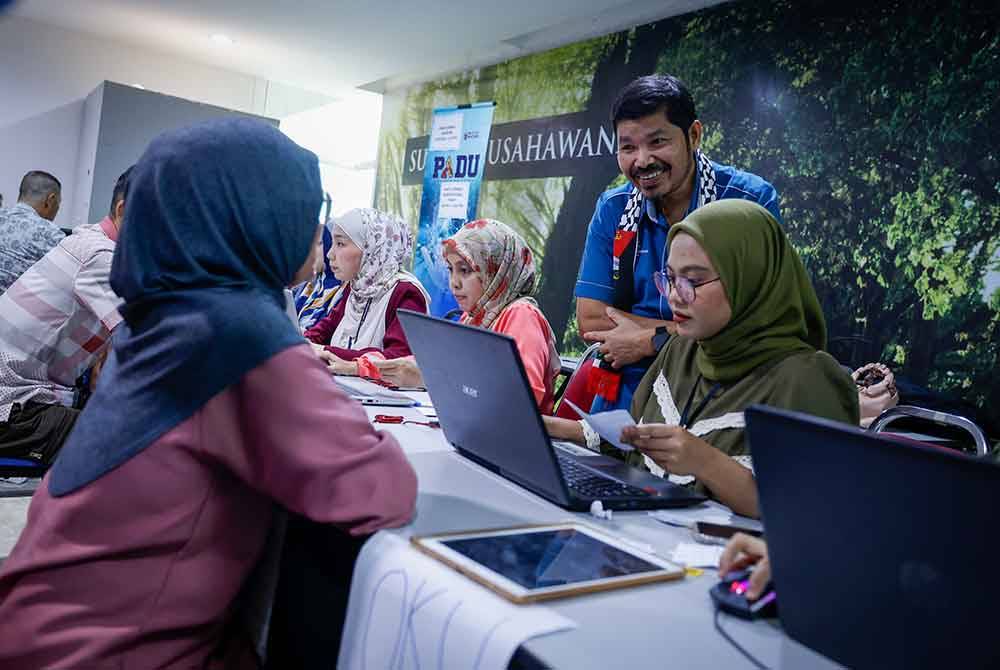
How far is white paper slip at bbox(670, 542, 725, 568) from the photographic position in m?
1.03

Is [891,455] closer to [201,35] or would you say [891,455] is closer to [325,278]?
[325,278]

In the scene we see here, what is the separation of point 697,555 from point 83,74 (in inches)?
338

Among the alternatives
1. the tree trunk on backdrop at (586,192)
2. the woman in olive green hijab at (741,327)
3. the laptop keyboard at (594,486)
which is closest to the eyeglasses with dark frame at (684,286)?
the woman in olive green hijab at (741,327)

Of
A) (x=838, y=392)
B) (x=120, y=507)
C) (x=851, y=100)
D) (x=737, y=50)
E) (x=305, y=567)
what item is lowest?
(x=305, y=567)

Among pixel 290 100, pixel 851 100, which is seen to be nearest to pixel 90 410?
pixel 851 100

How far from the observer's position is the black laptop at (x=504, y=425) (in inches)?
46.1

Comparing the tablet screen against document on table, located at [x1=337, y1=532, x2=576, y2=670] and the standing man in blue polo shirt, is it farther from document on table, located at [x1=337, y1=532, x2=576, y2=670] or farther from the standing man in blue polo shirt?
the standing man in blue polo shirt

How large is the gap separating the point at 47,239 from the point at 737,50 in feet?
12.7

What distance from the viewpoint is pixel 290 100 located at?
8.89m

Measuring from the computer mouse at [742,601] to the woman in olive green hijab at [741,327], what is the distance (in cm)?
52

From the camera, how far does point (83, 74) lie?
7.84 meters

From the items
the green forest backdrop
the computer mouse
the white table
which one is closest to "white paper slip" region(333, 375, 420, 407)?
the white table

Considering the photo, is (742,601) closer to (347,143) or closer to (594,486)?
(594,486)

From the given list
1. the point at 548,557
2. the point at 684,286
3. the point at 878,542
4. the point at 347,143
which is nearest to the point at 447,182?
the point at 347,143
